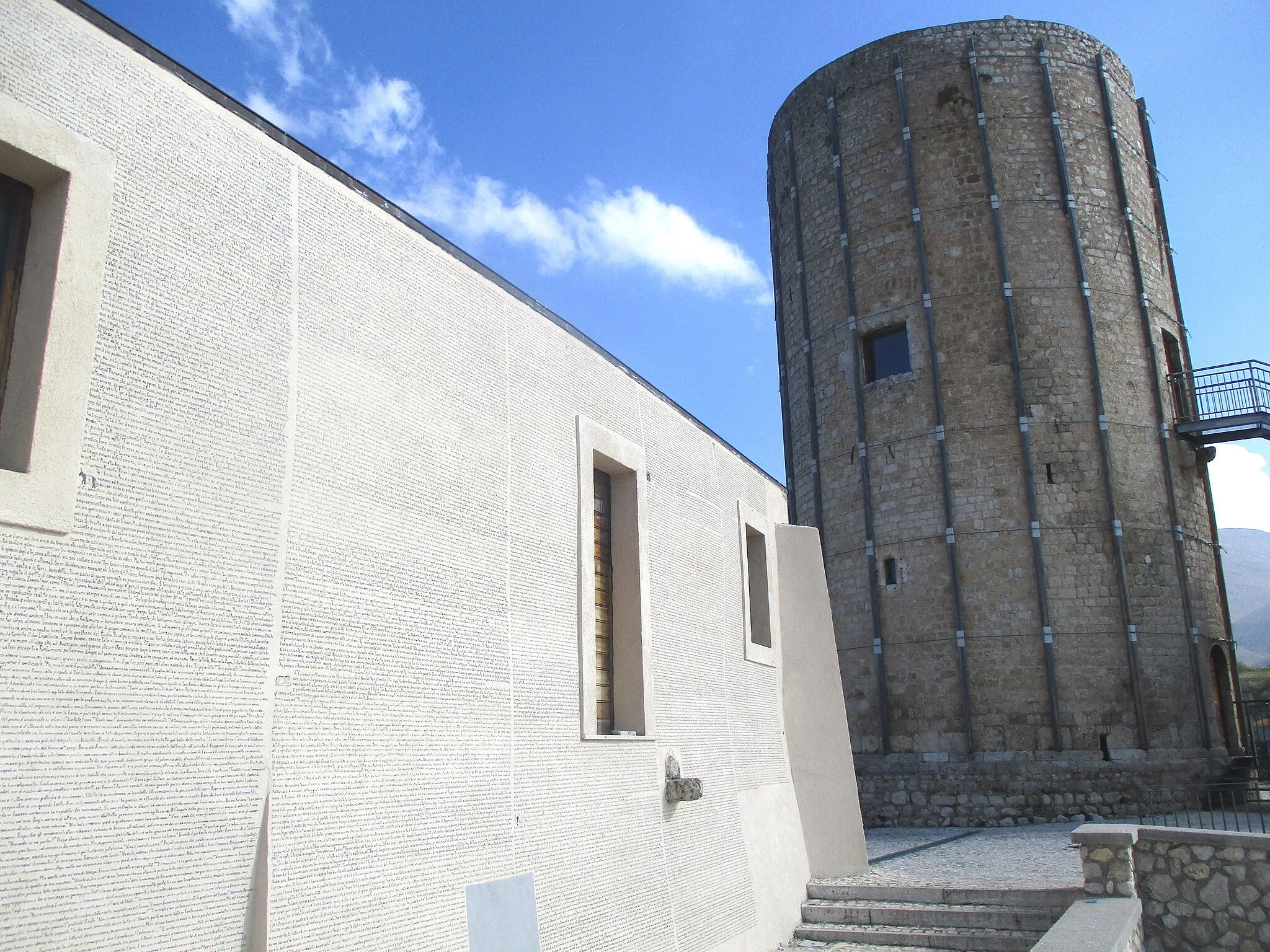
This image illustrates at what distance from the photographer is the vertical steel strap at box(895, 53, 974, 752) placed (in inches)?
585


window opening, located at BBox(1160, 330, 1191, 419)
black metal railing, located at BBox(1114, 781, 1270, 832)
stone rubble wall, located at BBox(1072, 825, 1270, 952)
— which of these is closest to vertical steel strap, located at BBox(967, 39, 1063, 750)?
black metal railing, located at BBox(1114, 781, 1270, 832)

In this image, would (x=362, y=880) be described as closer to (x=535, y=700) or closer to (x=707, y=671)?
(x=535, y=700)

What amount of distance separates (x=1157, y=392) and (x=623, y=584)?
1259 cm

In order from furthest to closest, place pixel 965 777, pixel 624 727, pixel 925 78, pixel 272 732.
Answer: pixel 925 78, pixel 965 777, pixel 624 727, pixel 272 732

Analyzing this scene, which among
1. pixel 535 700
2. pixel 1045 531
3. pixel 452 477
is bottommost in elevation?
pixel 535 700

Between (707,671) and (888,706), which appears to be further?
(888,706)

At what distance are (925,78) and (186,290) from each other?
15896mm

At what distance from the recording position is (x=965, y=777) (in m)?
14.6

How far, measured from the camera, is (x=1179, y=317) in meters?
17.5

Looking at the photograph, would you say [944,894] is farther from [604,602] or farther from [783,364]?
[783,364]

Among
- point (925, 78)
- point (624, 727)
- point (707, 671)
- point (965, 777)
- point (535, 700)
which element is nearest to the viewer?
point (535, 700)

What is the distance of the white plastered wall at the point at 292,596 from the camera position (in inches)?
128

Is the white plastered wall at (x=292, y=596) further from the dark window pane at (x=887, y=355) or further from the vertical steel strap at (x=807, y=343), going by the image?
the vertical steel strap at (x=807, y=343)

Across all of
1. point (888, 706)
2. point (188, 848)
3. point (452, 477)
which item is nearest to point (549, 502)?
point (452, 477)
